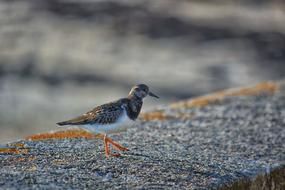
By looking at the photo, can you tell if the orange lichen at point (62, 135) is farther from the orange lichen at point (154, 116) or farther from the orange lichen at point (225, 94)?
the orange lichen at point (225, 94)

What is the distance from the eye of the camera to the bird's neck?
49.9 feet

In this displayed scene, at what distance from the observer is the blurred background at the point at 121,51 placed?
→ 30.1 meters

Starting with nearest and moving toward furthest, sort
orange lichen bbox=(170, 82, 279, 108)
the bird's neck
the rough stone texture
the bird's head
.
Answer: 1. the rough stone texture
2. the bird's neck
3. the bird's head
4. orange lichen bbox=(170, 82, 279, 108)

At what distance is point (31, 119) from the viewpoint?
28.3 m

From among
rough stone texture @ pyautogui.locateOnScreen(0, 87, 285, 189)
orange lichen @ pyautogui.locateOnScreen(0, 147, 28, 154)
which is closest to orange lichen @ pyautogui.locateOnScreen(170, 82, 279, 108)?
rough stone texture @ pyautogui.locateOnScreen(0, 87, 285, 189)

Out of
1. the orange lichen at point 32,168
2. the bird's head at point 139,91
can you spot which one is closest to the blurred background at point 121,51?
the bird's head at point 139,91

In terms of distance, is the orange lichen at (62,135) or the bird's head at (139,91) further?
the orange lichen at (62,135)

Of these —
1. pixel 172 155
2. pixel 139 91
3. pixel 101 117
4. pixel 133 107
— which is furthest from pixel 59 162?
pixel 172 155

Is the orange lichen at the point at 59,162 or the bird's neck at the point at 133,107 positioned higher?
the bird's neck at the point at 133,107

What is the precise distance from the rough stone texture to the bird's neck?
0.75m

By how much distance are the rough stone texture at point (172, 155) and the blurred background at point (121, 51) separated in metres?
7.64

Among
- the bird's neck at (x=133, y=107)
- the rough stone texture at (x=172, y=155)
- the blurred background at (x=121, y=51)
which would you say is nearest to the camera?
the rough stone texture at (x=172, y=155)

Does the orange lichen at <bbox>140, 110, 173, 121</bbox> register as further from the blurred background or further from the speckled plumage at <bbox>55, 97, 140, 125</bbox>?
the blurred background

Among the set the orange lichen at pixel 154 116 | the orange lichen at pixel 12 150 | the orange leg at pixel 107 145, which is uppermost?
the orange lichen at pixel 154 116
